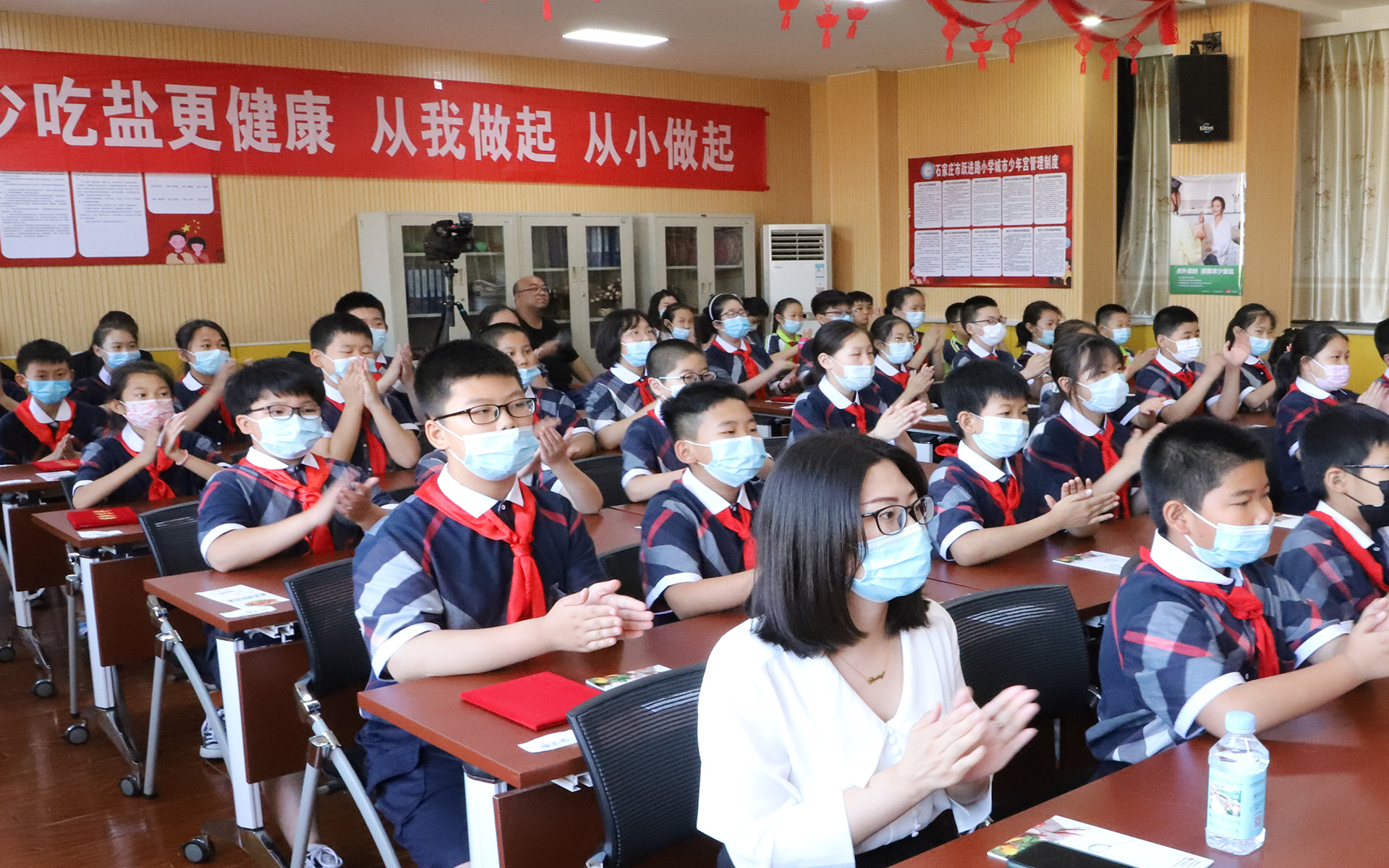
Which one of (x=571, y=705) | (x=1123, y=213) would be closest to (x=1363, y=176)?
(x=1123, y=213)

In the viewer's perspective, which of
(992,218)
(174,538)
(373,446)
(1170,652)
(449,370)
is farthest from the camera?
(992,218)

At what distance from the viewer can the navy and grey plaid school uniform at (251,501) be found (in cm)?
281

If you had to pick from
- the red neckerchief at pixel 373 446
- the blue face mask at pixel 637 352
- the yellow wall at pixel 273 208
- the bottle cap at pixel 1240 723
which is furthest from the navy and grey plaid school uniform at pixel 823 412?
the yellow wall at pixel 273 208

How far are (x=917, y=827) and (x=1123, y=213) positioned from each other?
7940 mm

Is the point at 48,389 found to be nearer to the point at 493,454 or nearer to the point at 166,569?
the point at 166,569

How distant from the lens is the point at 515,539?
2121 millimetres

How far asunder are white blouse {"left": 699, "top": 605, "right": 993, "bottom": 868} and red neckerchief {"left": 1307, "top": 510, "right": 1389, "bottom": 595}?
1.13 metres

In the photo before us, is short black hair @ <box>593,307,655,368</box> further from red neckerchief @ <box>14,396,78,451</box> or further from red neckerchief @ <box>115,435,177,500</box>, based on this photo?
red neckerchief @ <box>14,396,78,451</box>

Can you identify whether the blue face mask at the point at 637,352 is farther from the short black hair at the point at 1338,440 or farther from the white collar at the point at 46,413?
the short black hair at the point at 1338,440

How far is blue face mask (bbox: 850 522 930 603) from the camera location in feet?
4.87

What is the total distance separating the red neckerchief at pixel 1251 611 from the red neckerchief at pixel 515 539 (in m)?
1.04

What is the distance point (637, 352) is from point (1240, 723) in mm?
4051

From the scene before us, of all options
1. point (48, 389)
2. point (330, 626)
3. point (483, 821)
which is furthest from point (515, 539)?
point (48, 389)

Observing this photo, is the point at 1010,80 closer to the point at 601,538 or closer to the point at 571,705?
the point at 601,538
